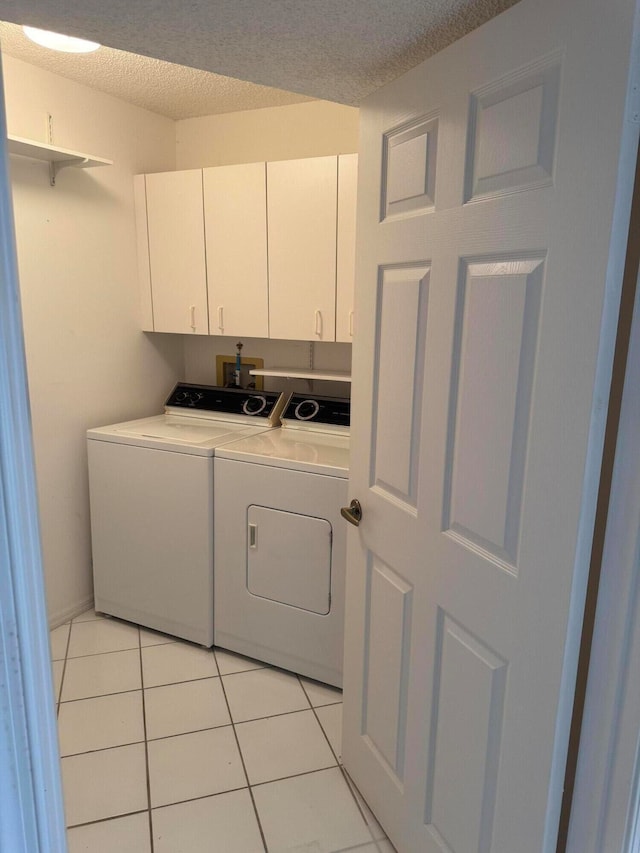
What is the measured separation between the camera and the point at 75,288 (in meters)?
2.70

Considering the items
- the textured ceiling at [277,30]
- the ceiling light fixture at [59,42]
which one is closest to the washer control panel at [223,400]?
the ceiling light fixture at [59,42]

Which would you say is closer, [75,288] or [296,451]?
[296,451]

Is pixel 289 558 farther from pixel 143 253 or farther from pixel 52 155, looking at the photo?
pixel 52 155

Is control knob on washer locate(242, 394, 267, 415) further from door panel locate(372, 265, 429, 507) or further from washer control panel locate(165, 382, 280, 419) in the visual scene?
door panel locate(372, 265, 429, 507)

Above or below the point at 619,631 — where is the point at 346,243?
above

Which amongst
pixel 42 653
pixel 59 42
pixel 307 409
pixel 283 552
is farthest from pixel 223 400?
pixel 42 653

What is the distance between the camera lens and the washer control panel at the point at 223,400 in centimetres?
296

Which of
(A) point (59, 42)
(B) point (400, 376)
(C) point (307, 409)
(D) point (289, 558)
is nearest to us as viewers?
(B) point (400, 376)

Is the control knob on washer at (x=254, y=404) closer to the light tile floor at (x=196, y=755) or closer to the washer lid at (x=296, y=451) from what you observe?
the washer lid at (x=296, y=451)

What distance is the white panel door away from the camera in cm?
94

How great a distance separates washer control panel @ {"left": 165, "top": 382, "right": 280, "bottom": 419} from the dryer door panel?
69 cm

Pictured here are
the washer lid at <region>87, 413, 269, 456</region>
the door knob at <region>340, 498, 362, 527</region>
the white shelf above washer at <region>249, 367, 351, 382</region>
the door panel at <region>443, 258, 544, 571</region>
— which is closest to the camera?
the door panel at <region>443, 258, 544, 571</region>

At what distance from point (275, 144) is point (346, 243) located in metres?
0.83

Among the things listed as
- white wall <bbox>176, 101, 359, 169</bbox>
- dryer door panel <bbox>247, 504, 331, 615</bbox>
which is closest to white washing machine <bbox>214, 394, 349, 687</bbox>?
dryer door panel <bbox>247, 504, 331, 615</bbox>
